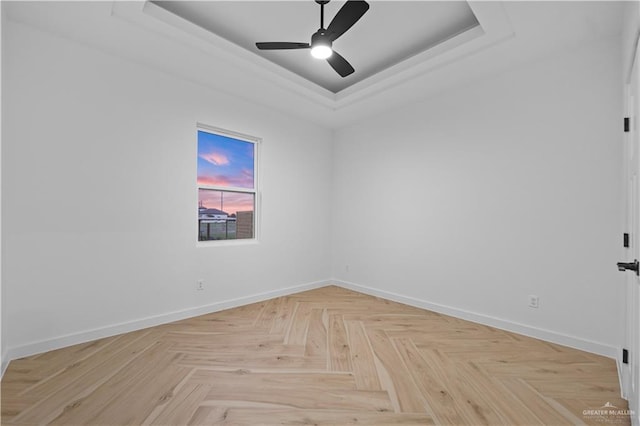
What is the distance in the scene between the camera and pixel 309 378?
218 centimetres

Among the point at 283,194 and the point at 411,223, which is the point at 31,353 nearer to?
the point at 283,194

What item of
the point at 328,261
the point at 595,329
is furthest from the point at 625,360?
the point at 328,261

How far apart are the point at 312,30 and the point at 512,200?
2639 mm

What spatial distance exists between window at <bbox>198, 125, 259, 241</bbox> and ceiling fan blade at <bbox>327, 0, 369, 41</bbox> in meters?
2.10

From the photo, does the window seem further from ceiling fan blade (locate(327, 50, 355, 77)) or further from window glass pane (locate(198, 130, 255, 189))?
ceiling fan blade (locate(327, 50, 355, 77))

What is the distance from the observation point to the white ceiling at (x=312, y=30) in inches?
92.0

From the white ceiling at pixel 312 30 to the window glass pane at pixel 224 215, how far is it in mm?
1301

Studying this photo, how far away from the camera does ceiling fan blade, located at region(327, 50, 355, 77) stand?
2574 millimetres

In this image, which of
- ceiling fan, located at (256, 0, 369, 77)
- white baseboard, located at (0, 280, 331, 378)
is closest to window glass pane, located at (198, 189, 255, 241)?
white baseboard, located at (0, 280, 331, 378)

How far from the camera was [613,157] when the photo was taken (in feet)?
8.38

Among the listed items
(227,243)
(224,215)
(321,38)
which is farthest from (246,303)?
(321,38)

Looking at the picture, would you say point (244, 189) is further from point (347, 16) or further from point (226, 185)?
point (347, 16)

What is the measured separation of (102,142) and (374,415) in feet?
10.5

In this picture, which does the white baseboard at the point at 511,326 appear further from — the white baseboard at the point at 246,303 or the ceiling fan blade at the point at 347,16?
the ceiling fan blade at the point at 347,16
